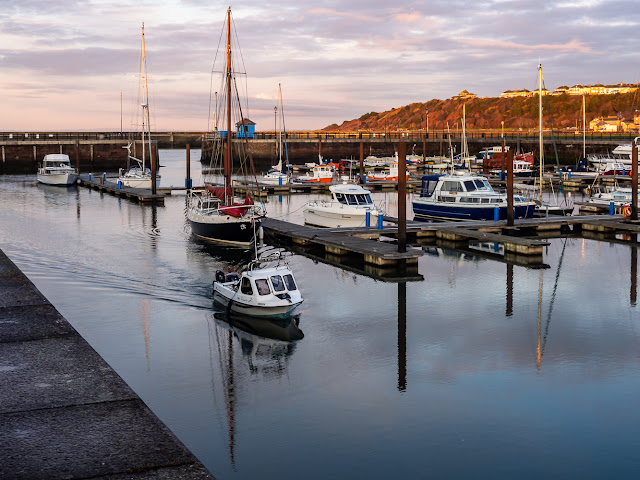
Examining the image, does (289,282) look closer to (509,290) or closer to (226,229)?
(509,290)

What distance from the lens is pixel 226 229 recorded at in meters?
37.0

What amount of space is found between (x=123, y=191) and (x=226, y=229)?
30.3 meters

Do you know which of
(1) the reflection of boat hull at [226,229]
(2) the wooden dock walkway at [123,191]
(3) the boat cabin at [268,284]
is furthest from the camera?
(2) the wooden dock walkway at [123,191]

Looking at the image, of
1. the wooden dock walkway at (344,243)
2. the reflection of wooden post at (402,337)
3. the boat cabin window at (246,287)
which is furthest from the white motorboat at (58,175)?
the boat cabin window at (246,287)

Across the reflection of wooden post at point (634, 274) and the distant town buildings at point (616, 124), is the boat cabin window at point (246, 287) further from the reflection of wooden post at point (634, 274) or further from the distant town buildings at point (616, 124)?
the distant town buildings at point (616, 124)

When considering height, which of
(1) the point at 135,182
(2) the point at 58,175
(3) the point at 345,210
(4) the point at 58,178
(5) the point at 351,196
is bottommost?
(3) the point at 345,210

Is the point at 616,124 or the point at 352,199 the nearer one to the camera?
the point at 352,199

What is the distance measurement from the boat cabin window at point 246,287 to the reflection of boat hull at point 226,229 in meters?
13.2

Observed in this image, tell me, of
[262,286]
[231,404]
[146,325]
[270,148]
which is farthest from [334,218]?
[270,148]

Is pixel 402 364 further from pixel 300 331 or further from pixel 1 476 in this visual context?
pixel 1 476

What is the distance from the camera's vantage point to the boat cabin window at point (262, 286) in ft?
73.4

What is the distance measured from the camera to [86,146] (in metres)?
109

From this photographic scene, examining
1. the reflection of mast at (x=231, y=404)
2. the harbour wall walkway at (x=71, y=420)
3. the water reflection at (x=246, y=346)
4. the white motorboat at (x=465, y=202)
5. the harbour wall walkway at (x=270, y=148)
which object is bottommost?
the reflection of mast at (x=231, y=404)

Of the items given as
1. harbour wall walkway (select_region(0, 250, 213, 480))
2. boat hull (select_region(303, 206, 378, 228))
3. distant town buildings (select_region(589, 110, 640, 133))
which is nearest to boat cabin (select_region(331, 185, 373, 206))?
boat hull (select_region(303, 206, 378, 228))
